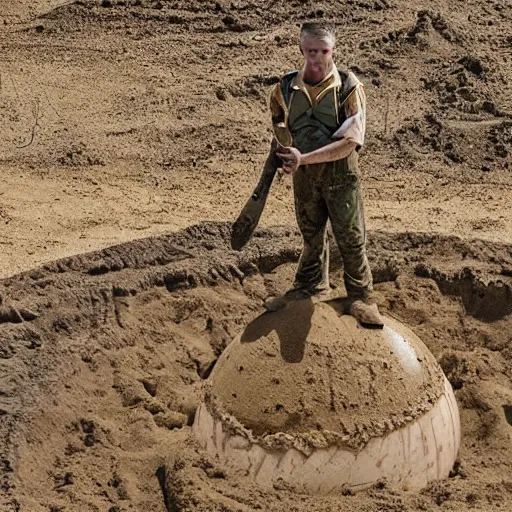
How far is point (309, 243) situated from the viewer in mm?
7254

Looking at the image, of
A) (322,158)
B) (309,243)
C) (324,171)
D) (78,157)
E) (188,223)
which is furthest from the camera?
(78,157)

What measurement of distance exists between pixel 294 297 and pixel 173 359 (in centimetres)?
133

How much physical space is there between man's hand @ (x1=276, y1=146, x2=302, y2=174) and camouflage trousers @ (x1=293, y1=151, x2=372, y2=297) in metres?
0.44

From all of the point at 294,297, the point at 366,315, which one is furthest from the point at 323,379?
the point at 294,297

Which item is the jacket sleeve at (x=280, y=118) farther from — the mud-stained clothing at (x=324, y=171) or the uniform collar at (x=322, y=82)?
the uniform collar at (x=322, y=82)

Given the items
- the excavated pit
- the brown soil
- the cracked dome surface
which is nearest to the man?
the cracked dome surface

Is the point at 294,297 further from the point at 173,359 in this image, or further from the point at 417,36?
the point at 417,36

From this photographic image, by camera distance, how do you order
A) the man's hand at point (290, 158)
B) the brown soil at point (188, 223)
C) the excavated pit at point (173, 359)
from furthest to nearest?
the brown soil at point (188, 223) < the excavated pit at point (173, 359) < the man's hand at point (290, 158)

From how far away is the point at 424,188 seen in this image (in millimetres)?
12195

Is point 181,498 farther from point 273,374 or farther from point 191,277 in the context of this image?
point 191,277

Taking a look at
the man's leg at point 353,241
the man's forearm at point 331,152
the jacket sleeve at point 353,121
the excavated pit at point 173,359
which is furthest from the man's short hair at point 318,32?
the excavated pit at point 173,359

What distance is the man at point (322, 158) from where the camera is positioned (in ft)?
21.3

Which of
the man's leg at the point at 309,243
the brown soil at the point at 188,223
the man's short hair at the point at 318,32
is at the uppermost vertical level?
the man's short hair at the point at 318,32

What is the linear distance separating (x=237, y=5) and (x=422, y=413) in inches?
409
